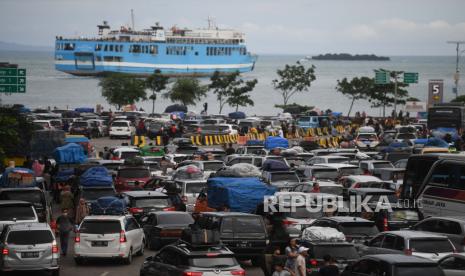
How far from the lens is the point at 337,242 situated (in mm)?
20062

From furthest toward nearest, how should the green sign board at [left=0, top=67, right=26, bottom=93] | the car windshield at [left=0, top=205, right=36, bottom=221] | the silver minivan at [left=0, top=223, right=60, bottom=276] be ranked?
1. the green sign board at [left=0, top=67, right=26, bottom=93]
2. the car windshield at [left=0, top=205, right=36, bottom=221]
3. the silver minivan at [left=0, top=223, right=60, bottom=276]

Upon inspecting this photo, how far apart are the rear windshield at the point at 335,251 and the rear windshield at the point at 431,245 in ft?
3.78

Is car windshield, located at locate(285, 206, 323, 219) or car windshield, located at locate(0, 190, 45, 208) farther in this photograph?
car windshield, located at locate(0, 190, 45, 208)

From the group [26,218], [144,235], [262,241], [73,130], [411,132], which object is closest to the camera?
[262,241]

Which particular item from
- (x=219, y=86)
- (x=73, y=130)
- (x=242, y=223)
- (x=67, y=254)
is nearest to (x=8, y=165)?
(x=67, y=254)

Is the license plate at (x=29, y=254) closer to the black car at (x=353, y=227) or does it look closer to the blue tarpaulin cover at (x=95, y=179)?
the black car at (x=353, y=227)

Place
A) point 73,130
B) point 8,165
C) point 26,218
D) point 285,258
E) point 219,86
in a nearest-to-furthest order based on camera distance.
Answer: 1. point 285,258
2. point 26,218
3. point 8,165
4. point 73,130
5. point 219,86

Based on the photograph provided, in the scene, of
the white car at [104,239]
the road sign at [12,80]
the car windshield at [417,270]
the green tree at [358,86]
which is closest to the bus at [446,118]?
the road sign at [12,80]

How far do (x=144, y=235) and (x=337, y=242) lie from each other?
295 inches

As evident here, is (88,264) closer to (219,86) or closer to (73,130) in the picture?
(73,130)

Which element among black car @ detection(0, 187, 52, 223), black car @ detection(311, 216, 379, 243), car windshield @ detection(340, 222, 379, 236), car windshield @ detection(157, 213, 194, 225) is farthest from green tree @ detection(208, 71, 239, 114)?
car windshield @ detection(340, 222, 379, 236)

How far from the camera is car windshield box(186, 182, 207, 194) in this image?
1266 inches

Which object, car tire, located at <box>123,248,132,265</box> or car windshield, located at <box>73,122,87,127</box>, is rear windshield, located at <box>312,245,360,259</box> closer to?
car tire, located at <box>123,248,132,265</box>

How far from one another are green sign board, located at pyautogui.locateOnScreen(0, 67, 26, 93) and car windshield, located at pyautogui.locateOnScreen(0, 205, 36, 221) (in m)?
27.3
